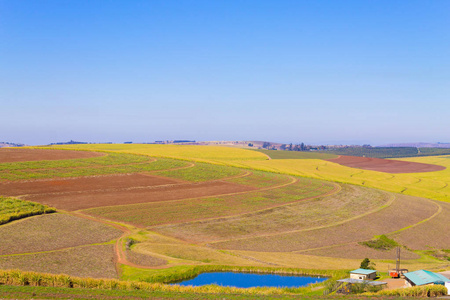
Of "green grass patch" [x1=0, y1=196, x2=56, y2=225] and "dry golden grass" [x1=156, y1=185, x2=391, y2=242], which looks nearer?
"green grass patch" [x1=0, y1=196, x2=56, y2=225]

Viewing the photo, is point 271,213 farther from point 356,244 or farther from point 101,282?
point 101,282

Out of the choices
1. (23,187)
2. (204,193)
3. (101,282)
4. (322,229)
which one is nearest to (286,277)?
(101,282)

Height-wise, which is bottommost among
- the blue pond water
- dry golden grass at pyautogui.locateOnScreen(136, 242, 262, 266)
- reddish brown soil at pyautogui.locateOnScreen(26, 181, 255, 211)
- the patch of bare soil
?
the patch of bare soil

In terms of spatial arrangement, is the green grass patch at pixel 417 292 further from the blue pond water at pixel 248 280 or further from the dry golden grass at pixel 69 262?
the dry golden grass at pixel 69 262

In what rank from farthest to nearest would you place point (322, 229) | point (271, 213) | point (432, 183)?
point (432, 183), point (271, 213), point (322, 229)

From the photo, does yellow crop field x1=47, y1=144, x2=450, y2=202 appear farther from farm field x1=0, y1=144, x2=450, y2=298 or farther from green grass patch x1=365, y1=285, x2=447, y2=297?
green grass patch x1=365, y1=285, x2=447, y2=297

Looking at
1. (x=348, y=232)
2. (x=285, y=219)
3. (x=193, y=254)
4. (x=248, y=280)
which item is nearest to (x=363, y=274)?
(x=248, y=280)

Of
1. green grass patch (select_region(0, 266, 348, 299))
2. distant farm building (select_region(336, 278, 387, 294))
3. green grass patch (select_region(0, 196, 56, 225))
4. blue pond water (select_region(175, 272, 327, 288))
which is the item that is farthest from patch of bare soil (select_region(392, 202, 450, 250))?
green grass patch (select_region(0, 196, 56, 225))
